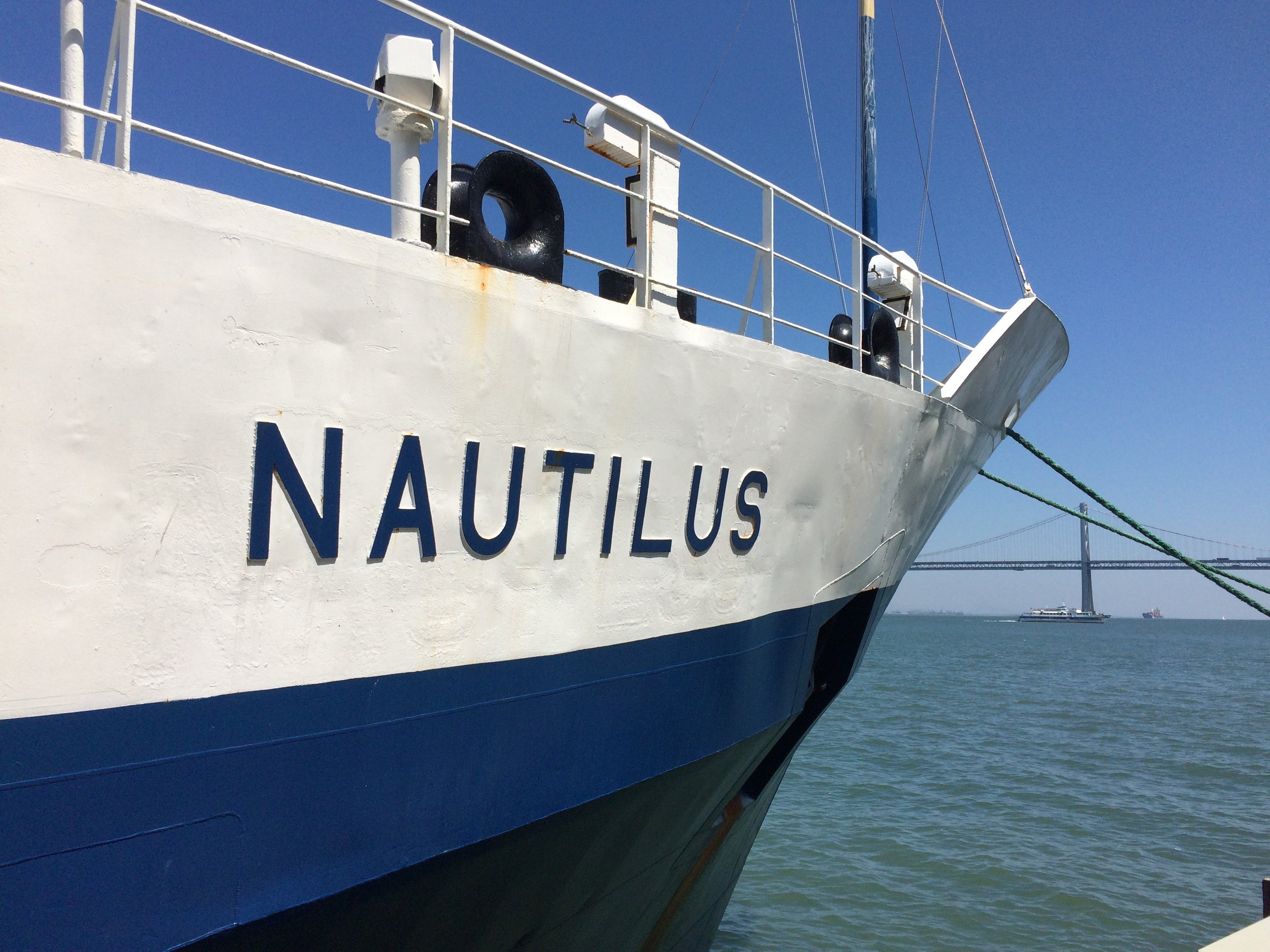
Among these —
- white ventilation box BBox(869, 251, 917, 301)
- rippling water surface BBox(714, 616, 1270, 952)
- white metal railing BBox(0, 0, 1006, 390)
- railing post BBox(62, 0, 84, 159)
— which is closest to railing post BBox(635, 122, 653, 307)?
white metal railing BBox(0, 0, 1006, 390)

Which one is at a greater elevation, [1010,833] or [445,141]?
[445,141]

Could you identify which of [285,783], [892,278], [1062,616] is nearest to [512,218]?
[285,783]

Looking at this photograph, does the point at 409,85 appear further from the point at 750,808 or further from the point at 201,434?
the point at 750,808

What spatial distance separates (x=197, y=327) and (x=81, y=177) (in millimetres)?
447

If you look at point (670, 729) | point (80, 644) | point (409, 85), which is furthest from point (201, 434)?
point (670, 729)

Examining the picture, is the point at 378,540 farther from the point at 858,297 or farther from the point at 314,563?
the point at 858,297

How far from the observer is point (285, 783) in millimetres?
2482

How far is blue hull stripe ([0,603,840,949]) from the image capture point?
210 cm

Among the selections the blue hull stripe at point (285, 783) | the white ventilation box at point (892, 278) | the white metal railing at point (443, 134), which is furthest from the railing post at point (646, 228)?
the white ventilation box at point (892, 278)

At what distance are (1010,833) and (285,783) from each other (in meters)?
11.0

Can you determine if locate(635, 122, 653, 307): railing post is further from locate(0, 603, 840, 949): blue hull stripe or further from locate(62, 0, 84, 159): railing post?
locate(62, 0, 84, 159): railing post

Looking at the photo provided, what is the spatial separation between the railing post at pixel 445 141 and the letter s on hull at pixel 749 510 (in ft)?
5.89

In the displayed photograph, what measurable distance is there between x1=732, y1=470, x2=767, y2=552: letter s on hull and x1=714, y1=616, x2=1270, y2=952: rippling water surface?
5175 millimetres

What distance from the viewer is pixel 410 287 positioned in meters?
2.75
